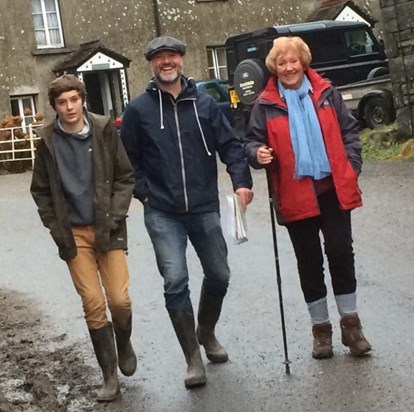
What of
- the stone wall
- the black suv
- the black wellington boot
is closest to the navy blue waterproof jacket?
the black wellington boot

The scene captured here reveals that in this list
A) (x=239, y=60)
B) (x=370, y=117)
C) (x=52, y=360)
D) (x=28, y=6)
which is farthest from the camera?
(x=28, y=6)

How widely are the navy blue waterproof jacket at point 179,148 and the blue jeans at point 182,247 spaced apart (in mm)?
64

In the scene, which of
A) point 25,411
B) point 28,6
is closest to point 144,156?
point 25,411

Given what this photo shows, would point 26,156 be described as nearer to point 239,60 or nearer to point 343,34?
point 239,60

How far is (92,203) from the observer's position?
5934mm

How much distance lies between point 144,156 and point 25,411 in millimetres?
1606

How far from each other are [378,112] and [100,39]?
15.8 m

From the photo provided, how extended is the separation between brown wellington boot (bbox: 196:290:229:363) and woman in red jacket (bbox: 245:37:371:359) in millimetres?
606

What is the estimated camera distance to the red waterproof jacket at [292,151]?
608 centimetres

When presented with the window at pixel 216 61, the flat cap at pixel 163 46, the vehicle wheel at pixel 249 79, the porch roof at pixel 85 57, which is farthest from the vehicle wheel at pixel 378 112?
the window at pixel 216 61

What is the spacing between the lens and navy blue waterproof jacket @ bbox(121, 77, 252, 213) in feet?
20.1

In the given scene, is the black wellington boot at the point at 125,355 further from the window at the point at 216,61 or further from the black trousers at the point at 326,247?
the window at the point at 216,61

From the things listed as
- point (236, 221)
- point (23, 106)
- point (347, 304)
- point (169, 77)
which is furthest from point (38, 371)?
point (23, 106)

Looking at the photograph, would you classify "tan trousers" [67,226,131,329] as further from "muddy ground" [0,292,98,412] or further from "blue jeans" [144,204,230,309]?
"muddy ground" [0,292,98,412]
